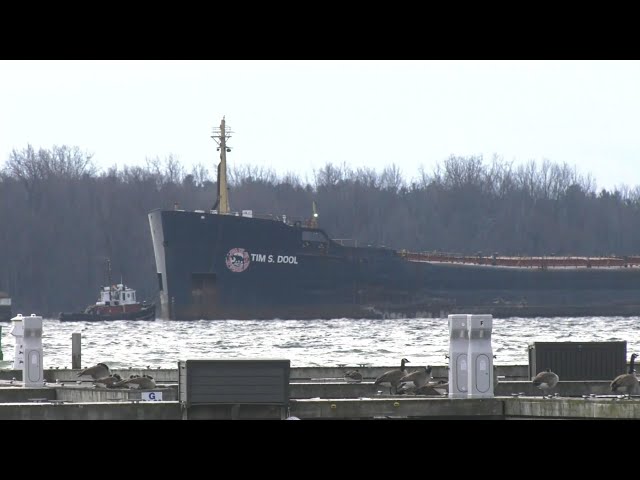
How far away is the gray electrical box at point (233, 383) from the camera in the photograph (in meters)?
14.5

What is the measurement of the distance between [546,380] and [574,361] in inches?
62.8

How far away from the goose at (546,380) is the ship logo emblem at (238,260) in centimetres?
6435

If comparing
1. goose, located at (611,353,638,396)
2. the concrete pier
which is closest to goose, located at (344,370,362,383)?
the concrete pier

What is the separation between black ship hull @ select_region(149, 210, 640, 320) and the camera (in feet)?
266

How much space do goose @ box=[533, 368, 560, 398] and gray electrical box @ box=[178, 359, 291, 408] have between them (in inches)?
144

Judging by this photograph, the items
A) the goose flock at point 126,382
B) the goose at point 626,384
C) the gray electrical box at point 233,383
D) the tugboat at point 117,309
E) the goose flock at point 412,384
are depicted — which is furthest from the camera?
the tugboat at point 117,309

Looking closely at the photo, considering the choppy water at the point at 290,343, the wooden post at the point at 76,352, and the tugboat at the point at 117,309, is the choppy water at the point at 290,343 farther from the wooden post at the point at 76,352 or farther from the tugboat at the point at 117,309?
the wooden post at the point at 76,352

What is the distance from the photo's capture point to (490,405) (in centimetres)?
1495

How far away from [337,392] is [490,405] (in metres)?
3.47

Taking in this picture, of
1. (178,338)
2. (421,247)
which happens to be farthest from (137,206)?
(178,338)

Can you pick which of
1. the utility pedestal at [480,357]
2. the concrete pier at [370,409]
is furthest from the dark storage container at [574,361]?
the utility pedestal at [480,357]

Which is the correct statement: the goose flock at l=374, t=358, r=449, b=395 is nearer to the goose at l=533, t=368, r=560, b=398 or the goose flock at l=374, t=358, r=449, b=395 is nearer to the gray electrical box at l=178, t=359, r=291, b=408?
the goose at l=533, t=368, r=560, b=398

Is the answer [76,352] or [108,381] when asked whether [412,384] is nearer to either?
[108,381]
